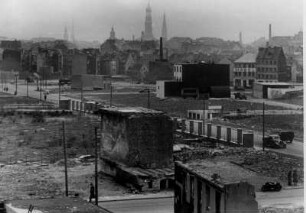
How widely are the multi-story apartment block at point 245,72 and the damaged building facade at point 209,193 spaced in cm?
6700

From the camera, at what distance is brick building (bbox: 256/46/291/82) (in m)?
82.6

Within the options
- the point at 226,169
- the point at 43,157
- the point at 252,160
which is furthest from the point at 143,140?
the point at 43,157

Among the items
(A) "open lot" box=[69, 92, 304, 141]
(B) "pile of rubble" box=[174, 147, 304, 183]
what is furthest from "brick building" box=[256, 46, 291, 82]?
(B) "pile of rubble" box=[174, 147, 304, 183]

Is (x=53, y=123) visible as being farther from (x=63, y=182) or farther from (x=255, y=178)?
(x=255, y=178)

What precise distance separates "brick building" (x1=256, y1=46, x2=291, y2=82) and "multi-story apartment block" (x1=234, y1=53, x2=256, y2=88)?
0.84 metres

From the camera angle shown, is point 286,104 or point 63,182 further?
point 286,104

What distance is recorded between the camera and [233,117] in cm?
4831

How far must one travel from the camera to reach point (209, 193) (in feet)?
51.9

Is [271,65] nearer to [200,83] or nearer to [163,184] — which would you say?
[200,83]

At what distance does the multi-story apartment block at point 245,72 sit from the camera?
276ft

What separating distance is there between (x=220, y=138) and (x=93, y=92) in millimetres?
43403

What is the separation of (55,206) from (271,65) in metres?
69.8

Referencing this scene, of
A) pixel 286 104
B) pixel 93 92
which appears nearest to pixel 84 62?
pixel 93 92

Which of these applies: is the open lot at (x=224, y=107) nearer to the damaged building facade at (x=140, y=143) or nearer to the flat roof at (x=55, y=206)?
the damaged building facade at (x=140, y=143)
